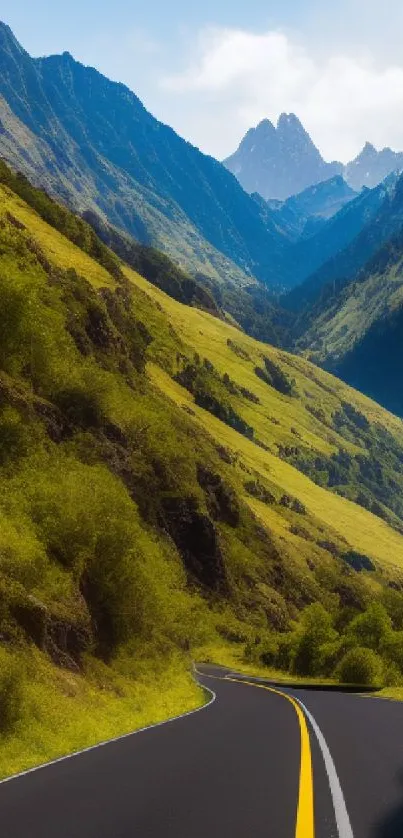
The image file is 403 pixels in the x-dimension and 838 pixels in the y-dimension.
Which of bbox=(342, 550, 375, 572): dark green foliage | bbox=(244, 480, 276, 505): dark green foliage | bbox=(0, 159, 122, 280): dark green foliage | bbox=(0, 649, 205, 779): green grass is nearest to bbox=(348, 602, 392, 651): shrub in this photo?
bbox=(0, 649, 205, 779): green grass

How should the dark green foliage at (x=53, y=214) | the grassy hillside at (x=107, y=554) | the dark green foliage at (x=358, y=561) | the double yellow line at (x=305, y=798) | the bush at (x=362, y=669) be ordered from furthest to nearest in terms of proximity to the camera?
the dark green foliage at (x=358, y=561), the dark green foliage at (x=53, y=214), the bush at (x=362, y=669), the grassy hillside at (x=107, y=554), the double yellow line at (x=305, y=798)

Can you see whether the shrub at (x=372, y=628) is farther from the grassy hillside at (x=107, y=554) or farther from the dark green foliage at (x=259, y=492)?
the dark green foliage at (x=259, y=492)

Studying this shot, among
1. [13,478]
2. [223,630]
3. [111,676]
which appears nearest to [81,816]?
[111,676]

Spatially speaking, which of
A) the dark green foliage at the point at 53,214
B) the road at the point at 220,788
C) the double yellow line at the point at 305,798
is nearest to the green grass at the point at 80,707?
the road at the point at 220,788

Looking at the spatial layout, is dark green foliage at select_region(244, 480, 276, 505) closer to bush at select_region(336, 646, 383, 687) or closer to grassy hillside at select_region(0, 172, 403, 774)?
grassy hillside at select_region(0, 172, 403, 774)

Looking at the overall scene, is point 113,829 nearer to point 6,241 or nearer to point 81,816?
point 81,816

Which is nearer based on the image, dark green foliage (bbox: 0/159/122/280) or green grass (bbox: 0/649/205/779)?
green grass (bbox: 0/649/205/779)
